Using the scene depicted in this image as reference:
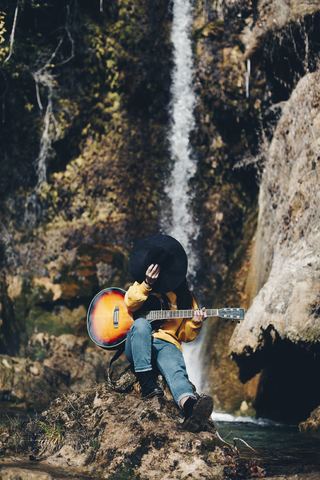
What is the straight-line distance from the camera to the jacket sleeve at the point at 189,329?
11.3 ft

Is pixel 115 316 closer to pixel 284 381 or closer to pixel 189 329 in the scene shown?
pixel 189 329

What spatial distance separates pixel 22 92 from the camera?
34.7 ft

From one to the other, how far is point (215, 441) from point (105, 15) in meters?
11.1

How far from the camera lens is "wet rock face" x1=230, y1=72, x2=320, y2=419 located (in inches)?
188

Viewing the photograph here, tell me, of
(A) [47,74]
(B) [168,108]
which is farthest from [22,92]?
(B) [168,108]

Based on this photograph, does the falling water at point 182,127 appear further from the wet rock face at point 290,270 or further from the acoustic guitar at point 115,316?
the acoustic guitar at point 115,316

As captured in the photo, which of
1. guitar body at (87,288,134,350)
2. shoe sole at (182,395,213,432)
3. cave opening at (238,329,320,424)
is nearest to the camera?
shoe sole at (182,395,213,432)

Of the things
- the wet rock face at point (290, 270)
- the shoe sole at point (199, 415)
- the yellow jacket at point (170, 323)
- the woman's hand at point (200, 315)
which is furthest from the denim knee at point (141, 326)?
the wet rock face at point (290, 270)

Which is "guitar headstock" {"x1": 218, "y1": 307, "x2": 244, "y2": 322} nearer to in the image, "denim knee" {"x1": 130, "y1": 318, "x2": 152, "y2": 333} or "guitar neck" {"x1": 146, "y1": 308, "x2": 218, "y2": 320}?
"guitar neck" {"x1": 146, "y1": 308, "x2": 218, "y2": 320}

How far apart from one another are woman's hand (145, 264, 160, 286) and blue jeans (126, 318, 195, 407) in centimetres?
33

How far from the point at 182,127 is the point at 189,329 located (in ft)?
26.5

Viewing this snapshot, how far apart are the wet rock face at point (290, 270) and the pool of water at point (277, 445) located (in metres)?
0.71

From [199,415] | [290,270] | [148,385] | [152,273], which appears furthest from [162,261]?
[290,270]

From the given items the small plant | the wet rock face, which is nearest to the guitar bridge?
the small plant
